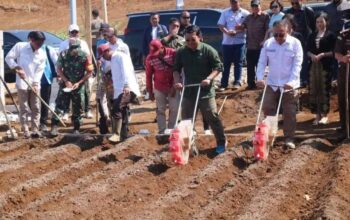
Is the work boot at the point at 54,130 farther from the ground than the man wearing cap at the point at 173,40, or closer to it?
closer to it

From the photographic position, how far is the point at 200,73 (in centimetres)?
1055

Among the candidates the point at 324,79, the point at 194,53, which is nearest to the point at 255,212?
the point at 194,53

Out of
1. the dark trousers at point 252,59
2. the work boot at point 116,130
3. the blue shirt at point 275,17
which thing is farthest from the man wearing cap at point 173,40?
the dark trousers at point 252,59

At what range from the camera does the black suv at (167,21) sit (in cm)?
1939

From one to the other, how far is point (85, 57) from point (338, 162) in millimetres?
4565

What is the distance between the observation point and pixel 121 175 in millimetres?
9508

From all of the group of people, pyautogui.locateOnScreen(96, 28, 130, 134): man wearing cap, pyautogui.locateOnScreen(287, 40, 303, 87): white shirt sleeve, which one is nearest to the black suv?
the group of people

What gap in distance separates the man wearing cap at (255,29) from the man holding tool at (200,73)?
10.9 feet

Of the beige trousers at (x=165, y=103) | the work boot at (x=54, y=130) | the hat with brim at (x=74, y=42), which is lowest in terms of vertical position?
the work boot at (x=54, y=130)

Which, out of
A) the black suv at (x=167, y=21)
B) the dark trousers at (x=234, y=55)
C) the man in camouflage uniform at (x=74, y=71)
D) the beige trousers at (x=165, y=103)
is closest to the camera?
the beige trousers at (x=165, y=103)

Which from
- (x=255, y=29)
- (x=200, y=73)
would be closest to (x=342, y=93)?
(x=200, y=73)

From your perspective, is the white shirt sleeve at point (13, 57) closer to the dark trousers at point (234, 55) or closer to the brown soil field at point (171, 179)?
the brown soil field at point (171, 179)

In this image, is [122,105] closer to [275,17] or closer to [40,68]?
[40,68]

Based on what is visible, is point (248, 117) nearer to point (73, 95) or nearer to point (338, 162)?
point (73, 95)
